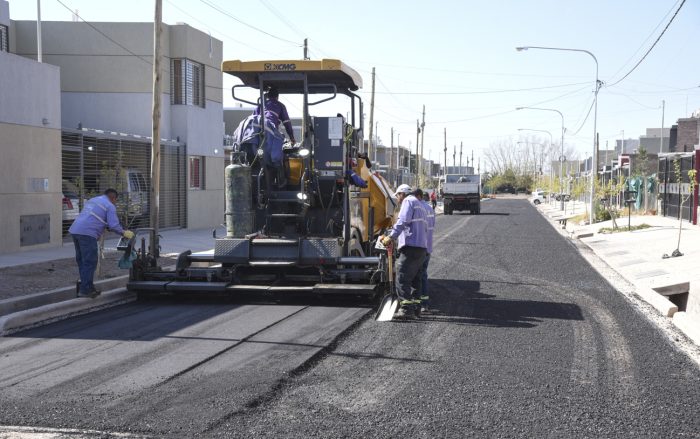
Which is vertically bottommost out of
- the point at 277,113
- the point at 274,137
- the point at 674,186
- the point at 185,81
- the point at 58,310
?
the point at 58,310

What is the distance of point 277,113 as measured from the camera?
11.4m

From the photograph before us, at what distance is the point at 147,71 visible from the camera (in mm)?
24766

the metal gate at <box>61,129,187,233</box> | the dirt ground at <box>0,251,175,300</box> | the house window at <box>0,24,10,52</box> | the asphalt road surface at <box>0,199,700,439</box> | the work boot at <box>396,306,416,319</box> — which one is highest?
the house window at <box>0,24,10,52</box>

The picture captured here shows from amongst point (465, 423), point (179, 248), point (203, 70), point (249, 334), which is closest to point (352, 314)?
point (249, 334)

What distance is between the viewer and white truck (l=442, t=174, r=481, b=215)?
4731 cm

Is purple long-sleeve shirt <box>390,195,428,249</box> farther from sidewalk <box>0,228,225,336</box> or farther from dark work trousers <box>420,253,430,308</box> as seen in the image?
sidewalk <box>0,228,225,336</box>

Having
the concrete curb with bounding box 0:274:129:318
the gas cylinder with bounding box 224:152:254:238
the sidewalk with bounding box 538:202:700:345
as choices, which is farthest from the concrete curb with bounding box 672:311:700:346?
the concrete curb with bounding box 0:274:129:318

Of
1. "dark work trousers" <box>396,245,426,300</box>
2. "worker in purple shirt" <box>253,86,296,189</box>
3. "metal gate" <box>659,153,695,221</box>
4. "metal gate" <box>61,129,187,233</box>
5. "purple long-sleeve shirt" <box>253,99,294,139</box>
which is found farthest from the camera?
"metal gate" <box>659,153,695,221</box>

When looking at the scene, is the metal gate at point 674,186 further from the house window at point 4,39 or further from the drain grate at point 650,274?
the house window at point 4,39

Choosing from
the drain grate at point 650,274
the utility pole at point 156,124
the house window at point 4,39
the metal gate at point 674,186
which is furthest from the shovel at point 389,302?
the metal gate at point 674,186

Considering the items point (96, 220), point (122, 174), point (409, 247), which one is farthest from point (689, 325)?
point (122, 174)

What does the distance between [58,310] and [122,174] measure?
31.0 ft

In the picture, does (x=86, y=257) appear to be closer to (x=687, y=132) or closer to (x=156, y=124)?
(x=156, y=124)

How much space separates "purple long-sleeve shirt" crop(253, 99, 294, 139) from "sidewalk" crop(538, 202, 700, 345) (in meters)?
6.15
